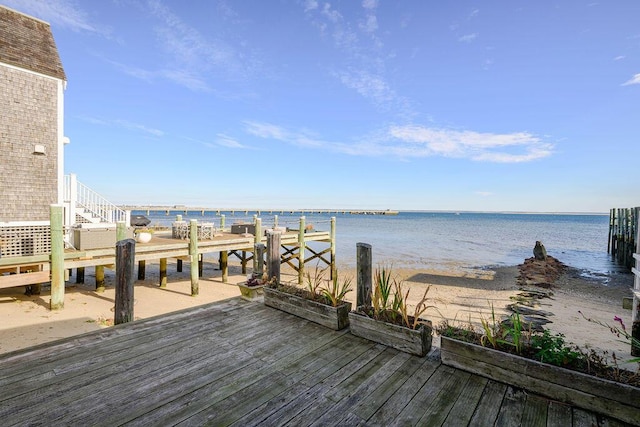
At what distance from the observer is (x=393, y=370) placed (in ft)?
10.1

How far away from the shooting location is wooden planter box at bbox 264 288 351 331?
4.13 m

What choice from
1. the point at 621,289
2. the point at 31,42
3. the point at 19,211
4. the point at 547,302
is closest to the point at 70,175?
the point at 19,211

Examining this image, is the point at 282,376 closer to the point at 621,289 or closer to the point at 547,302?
the point at 547,302

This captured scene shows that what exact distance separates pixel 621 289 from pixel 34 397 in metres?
20.5

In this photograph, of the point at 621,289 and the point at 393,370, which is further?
the point at 621,289

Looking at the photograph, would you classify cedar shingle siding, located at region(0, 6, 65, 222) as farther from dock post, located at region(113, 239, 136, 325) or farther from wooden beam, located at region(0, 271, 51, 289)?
dock post, located at region(113, 239, 136, 325)

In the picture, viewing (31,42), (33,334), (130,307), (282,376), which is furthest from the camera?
(31,42)

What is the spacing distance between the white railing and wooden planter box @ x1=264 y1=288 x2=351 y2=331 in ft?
33.1

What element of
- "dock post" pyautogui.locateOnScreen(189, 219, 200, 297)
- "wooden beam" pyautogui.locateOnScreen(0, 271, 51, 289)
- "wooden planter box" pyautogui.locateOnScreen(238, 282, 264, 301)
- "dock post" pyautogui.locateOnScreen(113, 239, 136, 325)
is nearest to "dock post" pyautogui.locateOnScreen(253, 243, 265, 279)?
"wooden planter box" pyautogui.locateOnScreen(238, 282, 264, 301)

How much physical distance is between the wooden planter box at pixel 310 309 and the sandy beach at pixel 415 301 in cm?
488

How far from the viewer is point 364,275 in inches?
184

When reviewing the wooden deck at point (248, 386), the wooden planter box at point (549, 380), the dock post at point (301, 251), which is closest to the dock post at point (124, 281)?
the wooden deck at point (248, 386)

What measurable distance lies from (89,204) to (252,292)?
11551 mm

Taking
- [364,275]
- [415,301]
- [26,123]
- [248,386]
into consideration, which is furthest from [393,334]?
[26,123]
